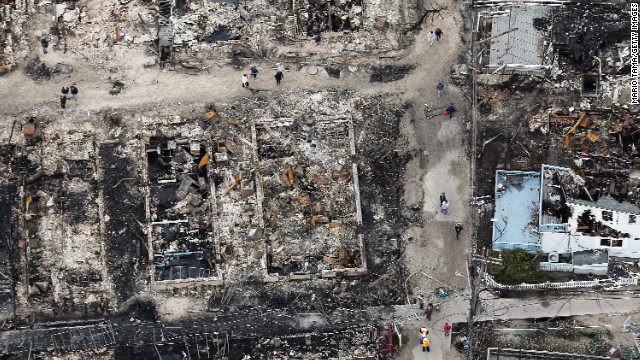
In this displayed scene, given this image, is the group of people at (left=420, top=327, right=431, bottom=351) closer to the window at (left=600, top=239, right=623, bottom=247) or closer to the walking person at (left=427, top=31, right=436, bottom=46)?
the window at (left=600, top=239, right=623, bottom=247)

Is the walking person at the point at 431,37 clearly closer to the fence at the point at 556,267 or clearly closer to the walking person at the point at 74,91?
the fence at the point at 556,267

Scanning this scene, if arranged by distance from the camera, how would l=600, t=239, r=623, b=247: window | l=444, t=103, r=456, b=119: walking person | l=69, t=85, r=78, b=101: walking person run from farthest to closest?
l=69, t=85, r=78, b=101: walking person
l=444, t=103, r=456, b=119: walking person
l=600, t=239, r=623, b=247: window

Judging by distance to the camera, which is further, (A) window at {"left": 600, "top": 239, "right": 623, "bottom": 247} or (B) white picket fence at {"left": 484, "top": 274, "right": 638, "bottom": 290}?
(B) white picket fence at {"left": 484, "top": 274, "right": 638, "bottom": 290}

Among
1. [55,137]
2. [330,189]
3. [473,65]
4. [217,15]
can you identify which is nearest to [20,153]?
[55,137]

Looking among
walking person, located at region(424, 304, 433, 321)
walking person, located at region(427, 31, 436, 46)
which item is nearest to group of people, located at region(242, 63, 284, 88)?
walking person, located at region(427, 31, 436, 46)

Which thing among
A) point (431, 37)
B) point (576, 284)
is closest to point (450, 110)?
point (431, 37)

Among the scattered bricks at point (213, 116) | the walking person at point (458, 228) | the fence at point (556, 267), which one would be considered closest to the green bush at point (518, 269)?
the fence at point (556, 267)

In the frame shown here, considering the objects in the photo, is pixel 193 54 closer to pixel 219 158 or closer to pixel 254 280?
pixel 219 158
